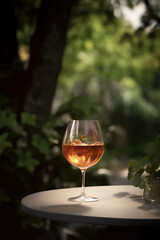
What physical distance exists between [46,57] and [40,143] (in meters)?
1.07

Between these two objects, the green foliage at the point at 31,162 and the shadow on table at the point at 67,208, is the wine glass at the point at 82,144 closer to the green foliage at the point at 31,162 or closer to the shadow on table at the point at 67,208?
the shadow on table at the point at 67,208

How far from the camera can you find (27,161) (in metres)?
3.38

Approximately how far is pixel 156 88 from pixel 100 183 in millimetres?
19704

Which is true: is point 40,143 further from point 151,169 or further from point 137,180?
point 151,169

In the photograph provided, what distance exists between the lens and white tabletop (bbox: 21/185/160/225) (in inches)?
61.7

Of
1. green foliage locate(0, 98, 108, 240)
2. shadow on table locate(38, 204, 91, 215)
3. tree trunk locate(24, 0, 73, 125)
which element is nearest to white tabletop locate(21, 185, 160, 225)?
shadow on table locate(38, 204, 91, 215)

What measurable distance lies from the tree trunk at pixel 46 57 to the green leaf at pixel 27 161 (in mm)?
664

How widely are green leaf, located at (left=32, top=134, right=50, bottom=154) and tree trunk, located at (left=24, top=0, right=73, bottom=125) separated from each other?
531 millimetres

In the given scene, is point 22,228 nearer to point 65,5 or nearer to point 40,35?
point 40,35

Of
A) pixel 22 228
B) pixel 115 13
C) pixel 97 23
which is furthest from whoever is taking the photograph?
pixel 97 23

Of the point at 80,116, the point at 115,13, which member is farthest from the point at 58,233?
the point at 115,13

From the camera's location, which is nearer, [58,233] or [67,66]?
[58,233]

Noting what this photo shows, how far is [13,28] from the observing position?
13.3ft

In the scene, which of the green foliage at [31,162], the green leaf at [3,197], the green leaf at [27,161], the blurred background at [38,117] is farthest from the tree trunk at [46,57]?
the green leaf at [3,197]
